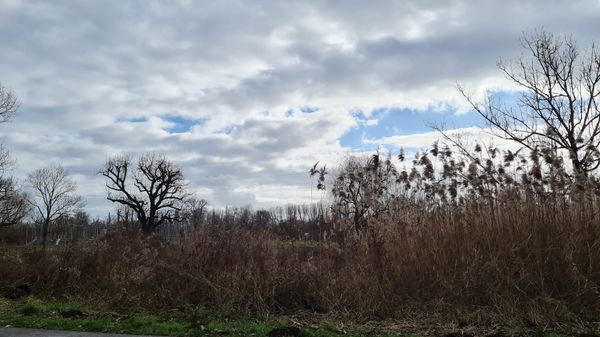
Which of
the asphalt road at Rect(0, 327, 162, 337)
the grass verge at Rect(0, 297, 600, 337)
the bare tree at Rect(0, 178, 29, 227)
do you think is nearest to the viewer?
the grass verge at Rect(0, 297, 600, 337)

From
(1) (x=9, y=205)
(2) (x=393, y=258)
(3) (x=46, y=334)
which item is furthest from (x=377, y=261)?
(1) (x=9, y=205)

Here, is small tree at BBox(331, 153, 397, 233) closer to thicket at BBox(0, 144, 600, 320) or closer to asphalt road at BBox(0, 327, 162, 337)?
thicket at BBox(0, 144, 600, 320)

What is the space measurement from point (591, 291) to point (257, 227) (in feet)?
25.3

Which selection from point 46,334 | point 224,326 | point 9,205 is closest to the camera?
point 46,334

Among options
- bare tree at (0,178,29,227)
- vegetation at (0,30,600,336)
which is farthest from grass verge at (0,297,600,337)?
bare tree at (0,178,29,227)

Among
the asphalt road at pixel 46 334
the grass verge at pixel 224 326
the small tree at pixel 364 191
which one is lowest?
the grass verge at pixel 224 326

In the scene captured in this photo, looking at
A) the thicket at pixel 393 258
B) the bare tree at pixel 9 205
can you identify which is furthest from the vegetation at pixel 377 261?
the bare tree at pixel 9 205

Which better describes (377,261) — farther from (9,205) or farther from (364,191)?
(9,205)

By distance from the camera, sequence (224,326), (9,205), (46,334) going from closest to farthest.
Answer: (46,334) < (224,326) < (9,205)

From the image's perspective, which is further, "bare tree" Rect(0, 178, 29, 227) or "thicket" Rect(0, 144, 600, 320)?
"bare tree" Rect(0, 178, 29, 227)

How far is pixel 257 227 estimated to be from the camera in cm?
1273

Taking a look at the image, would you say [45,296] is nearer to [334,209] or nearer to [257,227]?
[257,227]

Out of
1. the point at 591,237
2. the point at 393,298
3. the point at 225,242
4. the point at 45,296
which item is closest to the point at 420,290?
the point at 393,298

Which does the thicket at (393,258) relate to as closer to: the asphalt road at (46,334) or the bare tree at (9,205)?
the asphalt road at (46,334)
